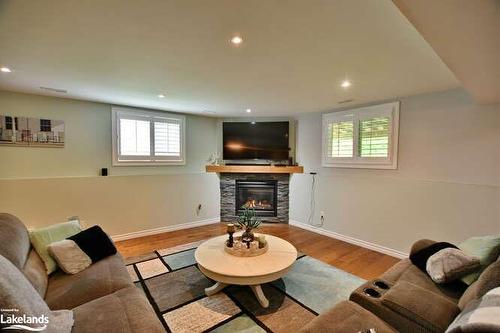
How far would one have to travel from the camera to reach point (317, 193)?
14.3ft

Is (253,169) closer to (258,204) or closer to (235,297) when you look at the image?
(258,204)

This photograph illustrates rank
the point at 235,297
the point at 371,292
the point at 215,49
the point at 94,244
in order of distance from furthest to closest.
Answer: the point at 235,297 → the point at 94,244 → the point at 215,49 → the point at 371,292

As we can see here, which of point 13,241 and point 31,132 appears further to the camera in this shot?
point 31,132

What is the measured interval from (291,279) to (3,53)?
352 centimetres

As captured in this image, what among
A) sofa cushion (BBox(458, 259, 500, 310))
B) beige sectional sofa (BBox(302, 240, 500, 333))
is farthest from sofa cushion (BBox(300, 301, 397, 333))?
sofa cushion (BBox(458, 259, 500, 310))

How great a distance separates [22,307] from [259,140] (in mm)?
4111

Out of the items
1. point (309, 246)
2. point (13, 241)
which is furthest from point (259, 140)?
point (13, 241)

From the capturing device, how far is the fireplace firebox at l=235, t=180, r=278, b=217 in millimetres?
4871

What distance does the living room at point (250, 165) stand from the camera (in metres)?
1.35

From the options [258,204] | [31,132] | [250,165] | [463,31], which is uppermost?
[463,31]

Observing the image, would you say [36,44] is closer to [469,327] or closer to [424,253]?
[469,327]

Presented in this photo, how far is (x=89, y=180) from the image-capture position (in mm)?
3572


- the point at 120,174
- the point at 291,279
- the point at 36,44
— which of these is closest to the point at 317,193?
the point at 291,279

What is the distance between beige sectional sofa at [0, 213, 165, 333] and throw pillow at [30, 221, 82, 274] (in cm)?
4
